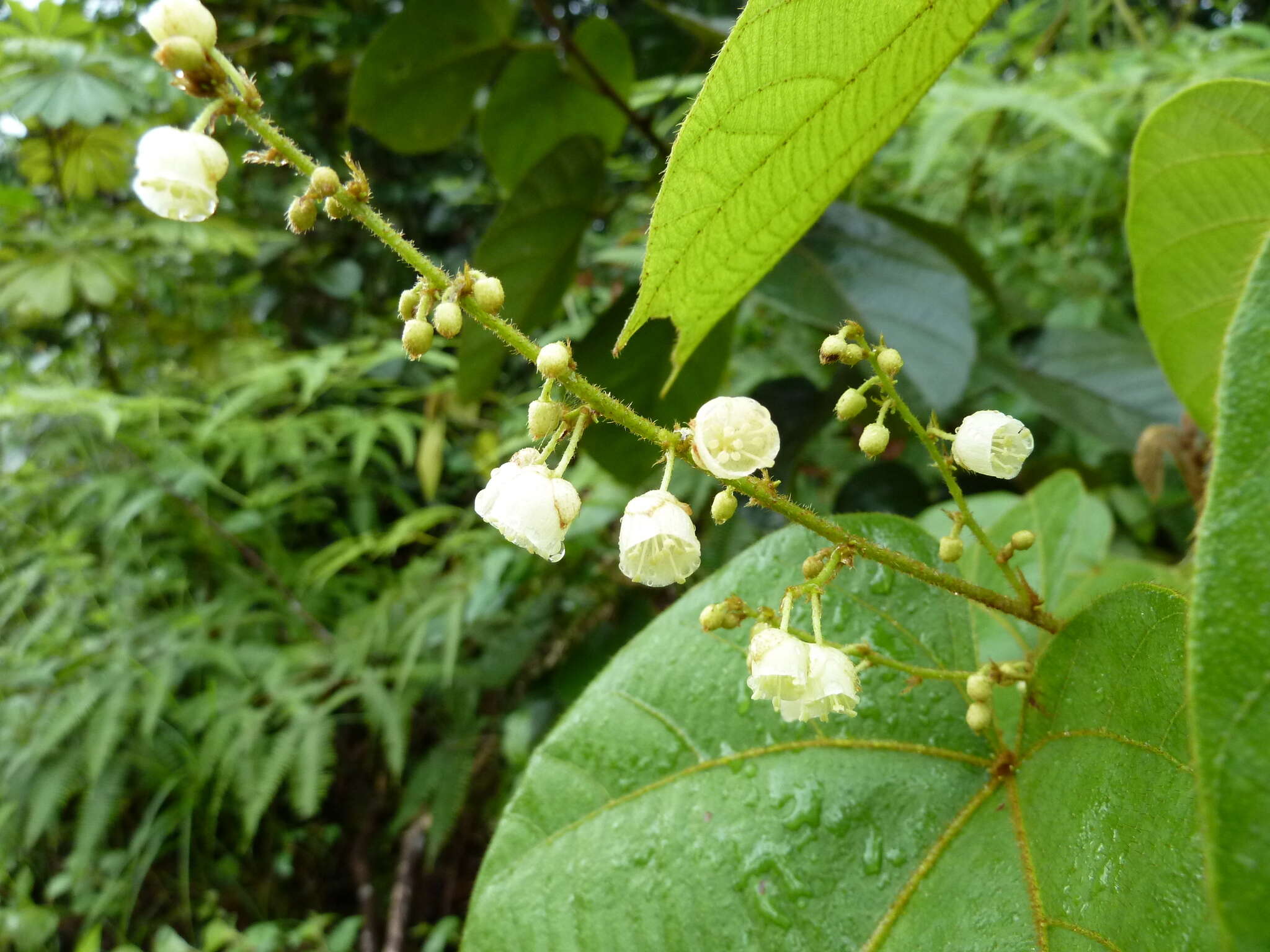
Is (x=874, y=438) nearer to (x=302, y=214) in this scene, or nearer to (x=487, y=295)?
(x=487, y=295)

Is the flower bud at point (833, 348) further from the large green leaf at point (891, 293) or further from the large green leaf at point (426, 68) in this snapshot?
the large green leaf at point (426, 68)

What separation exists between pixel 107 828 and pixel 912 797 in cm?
227

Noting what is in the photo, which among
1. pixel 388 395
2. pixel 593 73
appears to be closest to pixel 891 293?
pixel 593 73

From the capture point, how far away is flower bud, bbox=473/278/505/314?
18.7 inches

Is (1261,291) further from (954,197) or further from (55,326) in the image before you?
(55,326)

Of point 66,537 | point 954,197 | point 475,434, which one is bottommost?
point 475,434

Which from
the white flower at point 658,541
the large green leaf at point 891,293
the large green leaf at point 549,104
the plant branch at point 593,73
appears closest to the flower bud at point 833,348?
the white flower at point 658,541

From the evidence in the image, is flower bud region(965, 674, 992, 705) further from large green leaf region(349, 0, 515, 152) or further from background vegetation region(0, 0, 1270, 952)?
large green leaf region(349, 0, 515, 152)

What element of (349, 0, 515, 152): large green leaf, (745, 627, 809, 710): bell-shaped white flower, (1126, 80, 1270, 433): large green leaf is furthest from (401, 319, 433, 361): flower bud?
(349, 0, 515, 152): large green leaf

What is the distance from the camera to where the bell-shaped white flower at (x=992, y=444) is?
50 centimetres

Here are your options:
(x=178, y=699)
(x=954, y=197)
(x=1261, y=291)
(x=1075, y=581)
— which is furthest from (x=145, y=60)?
(x=1261, y=291)

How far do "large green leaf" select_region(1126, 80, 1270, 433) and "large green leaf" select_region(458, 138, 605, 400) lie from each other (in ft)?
2.70

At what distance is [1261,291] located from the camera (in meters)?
0.27

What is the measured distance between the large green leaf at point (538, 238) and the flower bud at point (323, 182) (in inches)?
32.4
